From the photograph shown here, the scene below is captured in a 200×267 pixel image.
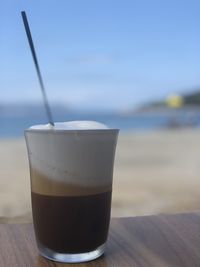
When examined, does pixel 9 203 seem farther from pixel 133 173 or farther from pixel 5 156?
pixel 5 156

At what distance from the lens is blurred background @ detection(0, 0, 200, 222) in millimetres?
1643

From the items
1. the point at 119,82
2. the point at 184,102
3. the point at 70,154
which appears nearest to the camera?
the point at 70,154

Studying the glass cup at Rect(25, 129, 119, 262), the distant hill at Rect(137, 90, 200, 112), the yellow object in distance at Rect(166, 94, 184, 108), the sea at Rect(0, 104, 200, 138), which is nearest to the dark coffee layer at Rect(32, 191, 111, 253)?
the glass cup at Rect(25, 129, 119, 262)

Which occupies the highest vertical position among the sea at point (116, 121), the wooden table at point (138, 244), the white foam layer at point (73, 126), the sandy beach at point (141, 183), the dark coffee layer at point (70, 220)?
the white foam layer at point (73, 126)

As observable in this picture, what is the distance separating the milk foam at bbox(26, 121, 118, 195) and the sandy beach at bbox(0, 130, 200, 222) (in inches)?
19.3

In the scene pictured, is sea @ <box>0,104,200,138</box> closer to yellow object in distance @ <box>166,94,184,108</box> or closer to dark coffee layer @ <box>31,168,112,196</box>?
yellow object in distance @ <box>166,94,184,108</box>

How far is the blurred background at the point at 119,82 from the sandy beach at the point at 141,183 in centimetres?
1

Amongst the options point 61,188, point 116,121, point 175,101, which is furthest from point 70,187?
point 175,101

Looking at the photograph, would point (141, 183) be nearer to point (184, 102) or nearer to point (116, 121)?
point (116, 121)

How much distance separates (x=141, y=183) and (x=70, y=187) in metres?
3.81

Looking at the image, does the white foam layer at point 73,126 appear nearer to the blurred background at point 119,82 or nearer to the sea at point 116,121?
the blurred background at point 119,82

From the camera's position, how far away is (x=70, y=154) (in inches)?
14.7

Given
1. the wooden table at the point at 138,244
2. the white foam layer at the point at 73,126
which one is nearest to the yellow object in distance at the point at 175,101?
the wooden table at the point at 138,244

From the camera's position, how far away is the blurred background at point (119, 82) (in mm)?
1643
